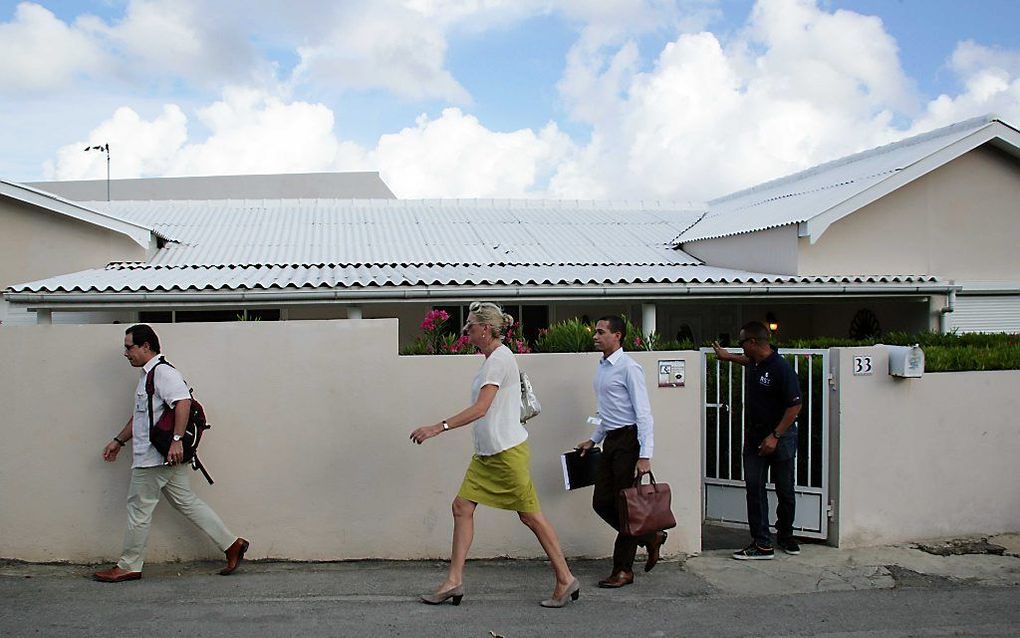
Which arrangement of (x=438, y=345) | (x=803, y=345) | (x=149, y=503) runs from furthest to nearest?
(x=803, y=345)
(x=438, y=345)
(x=149, y=503)

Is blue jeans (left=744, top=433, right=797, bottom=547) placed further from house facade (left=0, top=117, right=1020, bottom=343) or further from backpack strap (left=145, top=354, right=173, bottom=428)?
house facade (left=0, top=117, right=1020, bottom=343)

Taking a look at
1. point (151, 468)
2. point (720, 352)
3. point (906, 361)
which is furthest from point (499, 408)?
point (906, 361)

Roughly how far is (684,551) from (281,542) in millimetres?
2843

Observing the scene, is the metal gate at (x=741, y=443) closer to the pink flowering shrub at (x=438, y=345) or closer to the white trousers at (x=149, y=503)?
the pink flowering shrub at (x=438, y=345)

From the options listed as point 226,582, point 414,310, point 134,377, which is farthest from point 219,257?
point 226,582

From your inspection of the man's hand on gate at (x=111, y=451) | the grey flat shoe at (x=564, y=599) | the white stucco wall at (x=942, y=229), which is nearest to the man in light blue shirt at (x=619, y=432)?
Answer: the grey flat shoe at (x=564, y=599)

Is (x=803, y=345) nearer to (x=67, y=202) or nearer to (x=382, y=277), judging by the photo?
(x=382, y=277)

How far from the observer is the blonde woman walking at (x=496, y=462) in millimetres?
5004

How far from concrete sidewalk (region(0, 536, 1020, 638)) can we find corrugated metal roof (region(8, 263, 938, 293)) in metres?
5.48

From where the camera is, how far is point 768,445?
6.00 m

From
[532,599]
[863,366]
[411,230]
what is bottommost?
[532,599]

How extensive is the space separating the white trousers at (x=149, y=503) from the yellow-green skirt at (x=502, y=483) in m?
1.84

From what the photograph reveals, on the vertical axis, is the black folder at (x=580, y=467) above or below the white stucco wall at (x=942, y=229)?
below

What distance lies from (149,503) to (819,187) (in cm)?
1201
